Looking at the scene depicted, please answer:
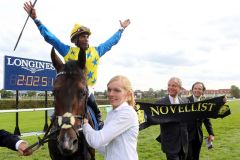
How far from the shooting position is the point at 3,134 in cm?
327

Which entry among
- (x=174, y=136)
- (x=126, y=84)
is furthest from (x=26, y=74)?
(x=126, y=84)

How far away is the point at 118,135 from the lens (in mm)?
3053

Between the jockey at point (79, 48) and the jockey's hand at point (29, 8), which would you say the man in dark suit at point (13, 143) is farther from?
the jockey's hand at point (29, 8)

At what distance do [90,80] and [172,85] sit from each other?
1.73m

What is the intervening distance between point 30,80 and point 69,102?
36.6ft

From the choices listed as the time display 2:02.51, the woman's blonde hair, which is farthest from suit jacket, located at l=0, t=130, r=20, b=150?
the time display 2:02.51

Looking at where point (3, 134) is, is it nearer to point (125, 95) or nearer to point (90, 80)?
point (125, 95)

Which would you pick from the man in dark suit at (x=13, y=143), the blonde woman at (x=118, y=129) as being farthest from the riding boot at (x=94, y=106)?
the man in dark suit at (x=13, y=143)

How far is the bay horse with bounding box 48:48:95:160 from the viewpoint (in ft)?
10.1

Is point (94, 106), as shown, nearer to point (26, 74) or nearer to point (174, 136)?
point (174, 136)

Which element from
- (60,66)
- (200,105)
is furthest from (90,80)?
(200,105)

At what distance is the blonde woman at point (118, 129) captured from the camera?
2.98 meters

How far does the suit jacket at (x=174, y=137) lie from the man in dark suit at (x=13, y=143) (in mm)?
3316

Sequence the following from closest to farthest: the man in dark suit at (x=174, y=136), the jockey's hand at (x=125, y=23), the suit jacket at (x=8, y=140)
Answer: the suit jacket at (x=8, y=140), the man in dark suit at (x=174, y=136), the jockey's hand at (x=125, y=23)
